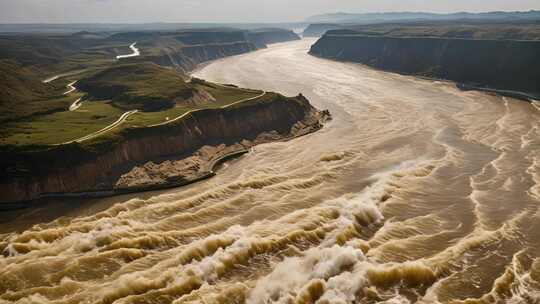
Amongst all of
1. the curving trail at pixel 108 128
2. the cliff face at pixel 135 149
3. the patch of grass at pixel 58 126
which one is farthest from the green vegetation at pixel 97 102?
the cliff face at pixel 135 149

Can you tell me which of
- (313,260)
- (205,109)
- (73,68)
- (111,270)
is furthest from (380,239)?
(73,68)

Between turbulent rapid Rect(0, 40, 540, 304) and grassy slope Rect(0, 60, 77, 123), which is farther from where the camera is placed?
grassy slope Rect(0, 60, 77, 123)

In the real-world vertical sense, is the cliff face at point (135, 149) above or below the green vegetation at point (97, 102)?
below

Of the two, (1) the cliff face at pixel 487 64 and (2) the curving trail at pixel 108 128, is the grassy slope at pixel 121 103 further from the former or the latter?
(1) the cliff face at pixel 487 64

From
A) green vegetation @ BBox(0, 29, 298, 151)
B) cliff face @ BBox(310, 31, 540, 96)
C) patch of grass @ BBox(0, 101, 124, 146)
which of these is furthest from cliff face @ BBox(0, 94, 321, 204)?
cliff face @ BBox(310, 31, 540, 96)

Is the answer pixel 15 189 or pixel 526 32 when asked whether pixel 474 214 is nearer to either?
pixel 15 189

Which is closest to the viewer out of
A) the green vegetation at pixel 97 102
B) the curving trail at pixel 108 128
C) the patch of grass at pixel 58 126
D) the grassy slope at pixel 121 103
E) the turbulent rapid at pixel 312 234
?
the turbulent rapid at pixel 312 234

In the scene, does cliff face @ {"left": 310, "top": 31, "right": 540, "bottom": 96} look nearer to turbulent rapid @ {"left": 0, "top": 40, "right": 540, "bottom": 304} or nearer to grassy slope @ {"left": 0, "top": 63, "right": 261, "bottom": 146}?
turbulent rapid @ {"left": 0, "top": 40, "right": 540, "bottom": 304}
